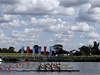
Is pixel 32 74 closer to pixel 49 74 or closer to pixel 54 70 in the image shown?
pixel 49 74

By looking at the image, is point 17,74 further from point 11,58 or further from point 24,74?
point 11,58

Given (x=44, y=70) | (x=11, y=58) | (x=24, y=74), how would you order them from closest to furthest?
(x=24, y=74)
(x=44, y=70)
(x=11, y=58)

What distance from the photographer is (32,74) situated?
6738cm

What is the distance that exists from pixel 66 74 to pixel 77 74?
81.4 inches

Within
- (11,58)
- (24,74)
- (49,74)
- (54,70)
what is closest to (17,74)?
(24,74)

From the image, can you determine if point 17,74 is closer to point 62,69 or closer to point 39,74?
point 39,74

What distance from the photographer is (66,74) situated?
6800 cm


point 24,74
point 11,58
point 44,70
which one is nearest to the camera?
point 24,74

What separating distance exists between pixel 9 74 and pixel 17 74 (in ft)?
5.50

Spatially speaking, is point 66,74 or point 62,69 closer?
point 66,74

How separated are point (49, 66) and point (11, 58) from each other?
107746mm

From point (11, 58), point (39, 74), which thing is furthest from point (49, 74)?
point (11, 58)

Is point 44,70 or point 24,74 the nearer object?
point 24,74

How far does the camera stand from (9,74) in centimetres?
6819
